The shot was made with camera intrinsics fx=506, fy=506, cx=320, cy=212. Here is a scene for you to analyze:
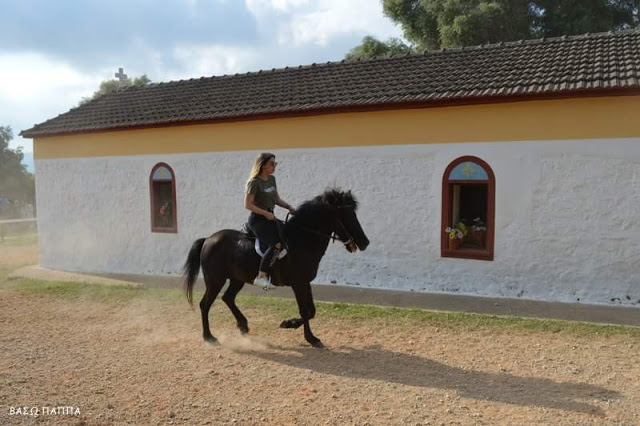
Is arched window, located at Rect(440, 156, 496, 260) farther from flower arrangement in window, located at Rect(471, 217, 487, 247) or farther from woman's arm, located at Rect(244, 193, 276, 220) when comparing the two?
woman's arm, located at Rect(244, 193, 276, 220)

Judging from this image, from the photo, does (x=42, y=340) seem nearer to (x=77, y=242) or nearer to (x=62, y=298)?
(x=62, y=298)

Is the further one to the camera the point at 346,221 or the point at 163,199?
the point at 163,199

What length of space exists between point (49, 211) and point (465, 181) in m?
10.2

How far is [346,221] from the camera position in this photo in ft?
18.8

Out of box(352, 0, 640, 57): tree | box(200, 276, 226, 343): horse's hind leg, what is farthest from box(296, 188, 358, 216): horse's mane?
box(352, 0, 640, 57): tree

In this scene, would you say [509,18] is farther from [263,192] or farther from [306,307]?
[306,307]

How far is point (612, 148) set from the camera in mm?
7684

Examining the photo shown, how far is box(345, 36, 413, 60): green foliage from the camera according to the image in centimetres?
2162

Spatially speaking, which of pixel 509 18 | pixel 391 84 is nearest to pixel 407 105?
pixel 391 84

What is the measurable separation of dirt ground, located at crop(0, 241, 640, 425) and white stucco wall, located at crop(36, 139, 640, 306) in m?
2.06

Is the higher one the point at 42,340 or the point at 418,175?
the point at 418,175

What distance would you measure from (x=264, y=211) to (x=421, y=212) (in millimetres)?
3905

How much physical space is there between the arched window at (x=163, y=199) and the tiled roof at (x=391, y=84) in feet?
3.62

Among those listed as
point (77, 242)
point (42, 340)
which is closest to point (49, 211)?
point (77, 242)
